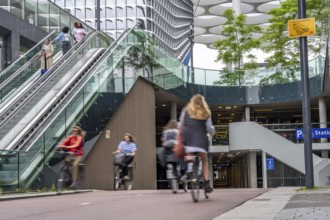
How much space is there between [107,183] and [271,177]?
1741 centimetres

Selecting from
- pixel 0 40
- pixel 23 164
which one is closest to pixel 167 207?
pixel 23 164

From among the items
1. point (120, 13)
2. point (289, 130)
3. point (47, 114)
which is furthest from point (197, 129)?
point (120, 13)

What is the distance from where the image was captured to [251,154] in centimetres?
4241

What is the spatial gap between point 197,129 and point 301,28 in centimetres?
505

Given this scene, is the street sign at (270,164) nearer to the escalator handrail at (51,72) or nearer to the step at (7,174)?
the escalator handrail at (51,72)

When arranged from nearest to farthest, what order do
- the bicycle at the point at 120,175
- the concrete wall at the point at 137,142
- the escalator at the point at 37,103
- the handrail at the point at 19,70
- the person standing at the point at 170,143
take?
the person standing at the point at 170,143 → the escalator at the point at 37,103 → the bicycle at the point at 120,175 → the concrete wall at the point at 137,142 → the handrail at the point at 19,70

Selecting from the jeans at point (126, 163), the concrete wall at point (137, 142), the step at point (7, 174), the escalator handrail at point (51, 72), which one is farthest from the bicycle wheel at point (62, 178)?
the concrete wall at point (137, 142)

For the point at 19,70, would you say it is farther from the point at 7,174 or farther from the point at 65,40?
the point at 7,174

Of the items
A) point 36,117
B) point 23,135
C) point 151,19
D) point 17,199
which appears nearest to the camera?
point 17,199

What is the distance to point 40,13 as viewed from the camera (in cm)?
3347

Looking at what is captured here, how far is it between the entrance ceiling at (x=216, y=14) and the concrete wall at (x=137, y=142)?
2475 inches

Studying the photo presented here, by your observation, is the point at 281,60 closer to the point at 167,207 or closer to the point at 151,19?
the point at 167,207

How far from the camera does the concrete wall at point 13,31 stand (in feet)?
99.2

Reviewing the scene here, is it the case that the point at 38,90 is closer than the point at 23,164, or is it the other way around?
the point at 23,164
